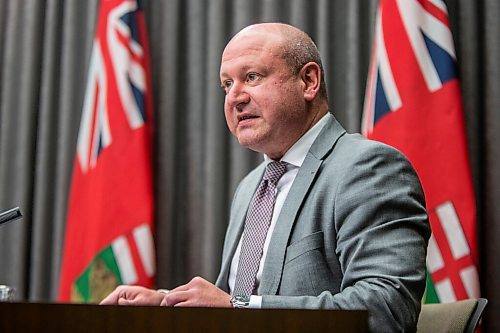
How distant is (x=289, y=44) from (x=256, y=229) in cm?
62

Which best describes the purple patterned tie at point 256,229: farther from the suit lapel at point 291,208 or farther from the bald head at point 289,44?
the bald head at point 289,44

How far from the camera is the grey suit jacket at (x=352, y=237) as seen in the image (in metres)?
1.99

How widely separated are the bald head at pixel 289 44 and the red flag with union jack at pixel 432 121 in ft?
3.12

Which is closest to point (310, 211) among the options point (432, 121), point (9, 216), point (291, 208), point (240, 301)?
point (291, 208)

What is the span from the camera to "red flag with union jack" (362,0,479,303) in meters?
3.32

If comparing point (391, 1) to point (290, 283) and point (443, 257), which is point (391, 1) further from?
point (290, 283)

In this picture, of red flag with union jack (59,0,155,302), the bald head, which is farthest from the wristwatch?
red flag with union jack (59,0,155,302)

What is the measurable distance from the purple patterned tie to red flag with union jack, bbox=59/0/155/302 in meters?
1.21

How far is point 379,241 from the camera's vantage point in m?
2.06

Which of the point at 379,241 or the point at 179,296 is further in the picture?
the point at 379,241

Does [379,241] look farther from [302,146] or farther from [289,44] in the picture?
[289,44]

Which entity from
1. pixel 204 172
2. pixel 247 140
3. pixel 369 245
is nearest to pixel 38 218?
pixel 204 172

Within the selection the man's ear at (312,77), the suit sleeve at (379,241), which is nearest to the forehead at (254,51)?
the man's ear at (312,77)

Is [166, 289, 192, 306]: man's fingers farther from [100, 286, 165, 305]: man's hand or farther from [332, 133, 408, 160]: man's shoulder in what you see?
[332, 133, 408, 160]: man's shoulder
